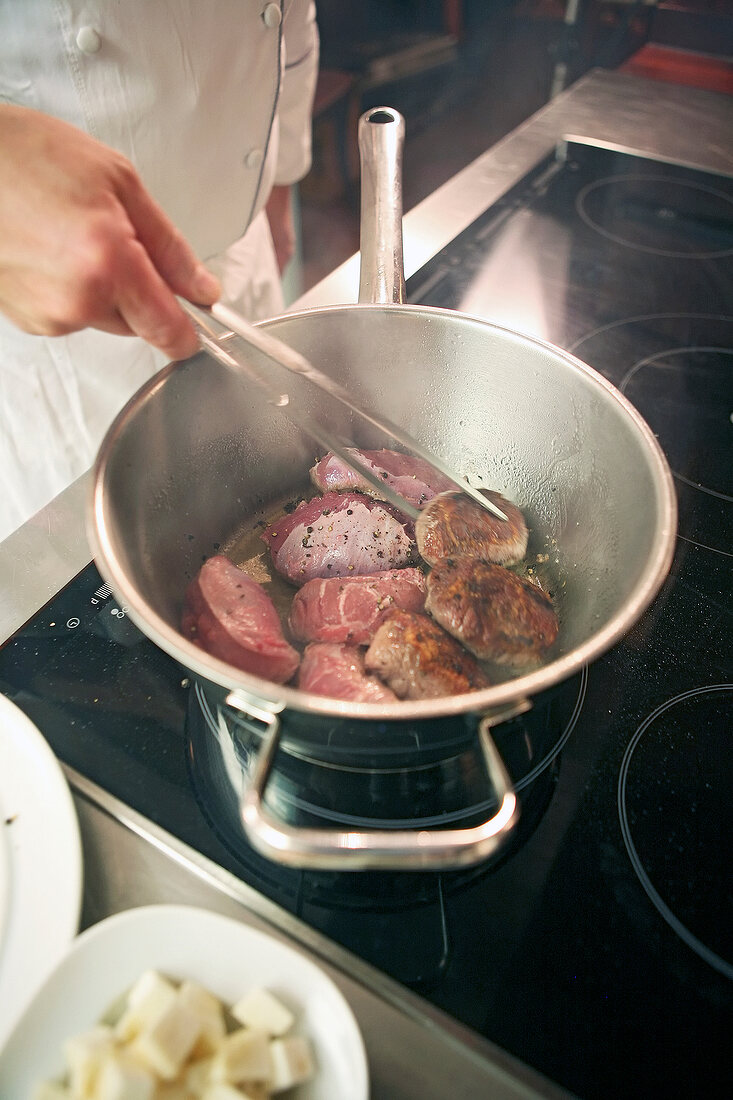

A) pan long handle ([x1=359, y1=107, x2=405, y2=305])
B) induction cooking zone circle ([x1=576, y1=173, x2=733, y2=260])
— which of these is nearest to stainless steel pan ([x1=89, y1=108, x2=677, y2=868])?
pan long handle ([x1=359, y1=107, x2=405, y2=305])

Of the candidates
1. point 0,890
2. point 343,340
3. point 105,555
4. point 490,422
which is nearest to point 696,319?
point 490,422

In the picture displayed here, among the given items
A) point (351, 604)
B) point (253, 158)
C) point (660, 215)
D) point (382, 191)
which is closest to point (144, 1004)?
point (351, 604)

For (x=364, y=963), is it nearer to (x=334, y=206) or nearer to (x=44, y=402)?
(x=44, y=402)

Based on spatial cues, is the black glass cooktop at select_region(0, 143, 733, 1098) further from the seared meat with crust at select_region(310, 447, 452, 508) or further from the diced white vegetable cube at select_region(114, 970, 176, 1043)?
the seared meat with crust at select_region(310, 447, 452, 508)

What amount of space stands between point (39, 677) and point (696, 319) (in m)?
1.07

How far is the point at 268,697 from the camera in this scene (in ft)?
1.56

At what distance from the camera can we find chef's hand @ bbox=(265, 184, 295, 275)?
157cm

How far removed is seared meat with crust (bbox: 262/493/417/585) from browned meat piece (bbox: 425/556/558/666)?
11cm

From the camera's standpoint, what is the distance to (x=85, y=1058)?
0.45 meters

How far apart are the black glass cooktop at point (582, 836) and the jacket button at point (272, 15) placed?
0.77 m

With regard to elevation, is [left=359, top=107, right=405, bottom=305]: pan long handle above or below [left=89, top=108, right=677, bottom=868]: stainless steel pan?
above

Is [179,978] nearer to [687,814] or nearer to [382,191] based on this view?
[687,814]

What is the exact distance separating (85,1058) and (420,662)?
1.25 feet

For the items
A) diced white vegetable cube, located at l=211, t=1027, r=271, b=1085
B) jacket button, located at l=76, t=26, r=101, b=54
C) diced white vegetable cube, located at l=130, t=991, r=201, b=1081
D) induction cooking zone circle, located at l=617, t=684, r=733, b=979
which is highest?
jacket button, located at l=76, t=26, r=101, b=54
